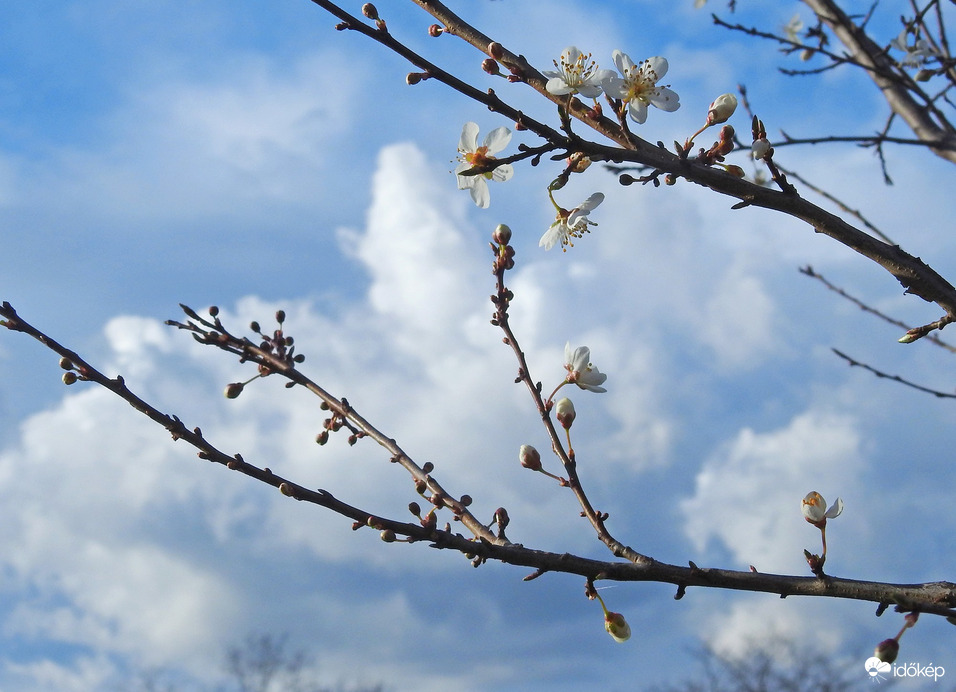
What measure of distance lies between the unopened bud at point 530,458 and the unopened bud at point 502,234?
546 millimetres

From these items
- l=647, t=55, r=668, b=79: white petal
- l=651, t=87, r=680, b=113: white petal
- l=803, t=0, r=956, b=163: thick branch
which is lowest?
l=651, t=87, r=680, b=113: white petal

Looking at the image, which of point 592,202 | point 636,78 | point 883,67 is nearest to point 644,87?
point 636,78

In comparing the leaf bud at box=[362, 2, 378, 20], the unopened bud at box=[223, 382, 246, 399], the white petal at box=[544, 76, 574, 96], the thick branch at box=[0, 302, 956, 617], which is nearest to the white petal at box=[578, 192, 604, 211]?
the white petal at box=[544, 76, 574, 96]

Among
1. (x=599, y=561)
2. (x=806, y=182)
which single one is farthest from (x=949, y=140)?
(x=599, y=561)

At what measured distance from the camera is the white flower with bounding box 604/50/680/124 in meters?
1.71

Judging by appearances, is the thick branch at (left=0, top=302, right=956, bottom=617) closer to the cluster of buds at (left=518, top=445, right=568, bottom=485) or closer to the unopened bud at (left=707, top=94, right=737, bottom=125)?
the cluster of buds at (left=518, top=445, right=568, bottom=485)

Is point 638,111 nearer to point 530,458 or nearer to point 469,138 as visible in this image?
point 469,138

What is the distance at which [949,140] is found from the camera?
296cm

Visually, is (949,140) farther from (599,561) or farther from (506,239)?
(599,561)

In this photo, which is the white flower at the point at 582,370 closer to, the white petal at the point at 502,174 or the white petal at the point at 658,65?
the white petal at the point at 502,174

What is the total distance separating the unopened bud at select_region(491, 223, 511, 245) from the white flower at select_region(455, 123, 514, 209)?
0.59 ft

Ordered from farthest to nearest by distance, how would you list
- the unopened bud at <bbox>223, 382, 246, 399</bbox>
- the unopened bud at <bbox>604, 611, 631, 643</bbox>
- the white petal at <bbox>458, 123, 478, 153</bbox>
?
the unopened bud at <bbox>223, 382, 246, 399</bbox> → the white petal at <bbox>458, 123, 478, 153</bbox> → the unopened bud at <bbox>604, 611, 631, 643</bbox>

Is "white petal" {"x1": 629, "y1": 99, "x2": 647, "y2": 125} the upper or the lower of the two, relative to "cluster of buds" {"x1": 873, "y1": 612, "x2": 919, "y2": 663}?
upper

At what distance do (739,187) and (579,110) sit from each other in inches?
13.9
